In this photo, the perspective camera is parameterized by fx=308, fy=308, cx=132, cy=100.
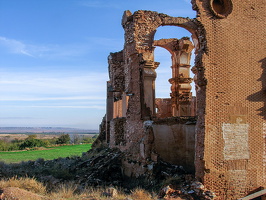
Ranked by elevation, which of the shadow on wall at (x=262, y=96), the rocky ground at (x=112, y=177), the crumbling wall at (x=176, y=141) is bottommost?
the rocky ground at (x=112, y=177)

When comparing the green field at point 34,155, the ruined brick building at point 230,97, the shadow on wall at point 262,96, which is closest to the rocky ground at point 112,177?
the ruined brick building at point 230,97

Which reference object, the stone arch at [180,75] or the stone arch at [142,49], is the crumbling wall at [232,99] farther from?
the stone arch at [180,75]

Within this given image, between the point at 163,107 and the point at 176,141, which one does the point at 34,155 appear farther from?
the point at 176,141

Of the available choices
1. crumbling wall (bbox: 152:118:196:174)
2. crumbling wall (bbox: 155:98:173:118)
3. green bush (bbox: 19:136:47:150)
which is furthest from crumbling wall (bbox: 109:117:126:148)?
green bush (bbox: 19:136:47:150)

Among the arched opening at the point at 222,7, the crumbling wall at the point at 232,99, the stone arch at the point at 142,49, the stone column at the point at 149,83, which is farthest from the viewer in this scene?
the stone column at the point at 149,83

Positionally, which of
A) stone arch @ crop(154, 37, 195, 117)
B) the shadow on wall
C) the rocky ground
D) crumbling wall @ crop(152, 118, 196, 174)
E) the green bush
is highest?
stone arch @ crop(154, 37, 195, 117)

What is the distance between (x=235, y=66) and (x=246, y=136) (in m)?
2.06

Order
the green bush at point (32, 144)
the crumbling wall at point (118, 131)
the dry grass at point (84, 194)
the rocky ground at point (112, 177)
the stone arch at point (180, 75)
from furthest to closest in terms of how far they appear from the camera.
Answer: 1. the green bush at point (32, 144)
2. the stone arch at point (180, 75)
3. the crumbling wall at point (118, 131)
4. the rocky ground at point (112, 177)
5. the dry grass at point (84, 194)

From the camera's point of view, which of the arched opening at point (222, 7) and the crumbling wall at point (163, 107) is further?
the crumbling wall at point (163, 107)

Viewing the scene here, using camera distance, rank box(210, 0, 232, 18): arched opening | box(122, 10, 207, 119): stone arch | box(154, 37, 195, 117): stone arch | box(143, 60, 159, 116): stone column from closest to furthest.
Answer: box(210, 0, 232, 18): arched opening
box(122, 10, 207, 119): stone arch
box(143, 60, 159, 116): stone column
box(154, 37, 195, 117): stone arch

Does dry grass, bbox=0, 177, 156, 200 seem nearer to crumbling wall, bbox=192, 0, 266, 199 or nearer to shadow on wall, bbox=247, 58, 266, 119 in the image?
crumbling wall, bbox=192, 0, 266, 199

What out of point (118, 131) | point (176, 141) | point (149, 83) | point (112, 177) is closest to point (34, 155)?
point (118, 131)

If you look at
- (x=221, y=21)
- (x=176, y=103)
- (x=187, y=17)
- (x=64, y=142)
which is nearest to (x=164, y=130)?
(x=221, y=21)

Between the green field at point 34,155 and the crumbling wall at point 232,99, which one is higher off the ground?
the crumbling wall at point 232,99
